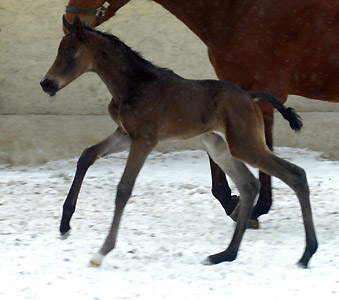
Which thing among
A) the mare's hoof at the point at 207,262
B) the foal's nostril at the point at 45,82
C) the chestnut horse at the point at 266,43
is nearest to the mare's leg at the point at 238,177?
the mare's hoof at the point at 207,262

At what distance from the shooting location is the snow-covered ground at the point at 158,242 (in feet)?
11.8

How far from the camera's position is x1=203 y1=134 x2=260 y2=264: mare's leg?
4.15 metres

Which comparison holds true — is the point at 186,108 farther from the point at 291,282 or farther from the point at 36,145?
the point at 36,145

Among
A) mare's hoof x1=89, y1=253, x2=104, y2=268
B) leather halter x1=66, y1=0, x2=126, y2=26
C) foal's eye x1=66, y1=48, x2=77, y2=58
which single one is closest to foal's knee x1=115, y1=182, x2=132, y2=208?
mare's hoof x1=89, y1=253, x2=104, y2=268

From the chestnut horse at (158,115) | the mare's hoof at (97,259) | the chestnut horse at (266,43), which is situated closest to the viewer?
the mare's hoof at (97,259)

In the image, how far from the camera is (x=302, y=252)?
14.3ft

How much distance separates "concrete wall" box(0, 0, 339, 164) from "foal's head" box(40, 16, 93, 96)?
12.1 ft

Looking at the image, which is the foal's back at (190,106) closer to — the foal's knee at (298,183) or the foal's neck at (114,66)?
the foal's neck at (114,66)

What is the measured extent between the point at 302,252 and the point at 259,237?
1.55 feet

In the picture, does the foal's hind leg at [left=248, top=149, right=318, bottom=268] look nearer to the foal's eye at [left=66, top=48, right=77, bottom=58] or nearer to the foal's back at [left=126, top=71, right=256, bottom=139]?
the foal's back at [left=126, top=71, right=256, bottom=139]

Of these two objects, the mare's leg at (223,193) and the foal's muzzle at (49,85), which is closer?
the foal's muzzle at (49,85)

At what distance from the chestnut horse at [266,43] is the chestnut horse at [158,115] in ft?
2.35

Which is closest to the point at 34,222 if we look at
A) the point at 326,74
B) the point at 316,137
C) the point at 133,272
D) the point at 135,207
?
the point at 135,207

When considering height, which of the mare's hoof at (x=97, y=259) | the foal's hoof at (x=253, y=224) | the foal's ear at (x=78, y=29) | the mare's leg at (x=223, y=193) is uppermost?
the foal's ear at (x=78, y=29)
